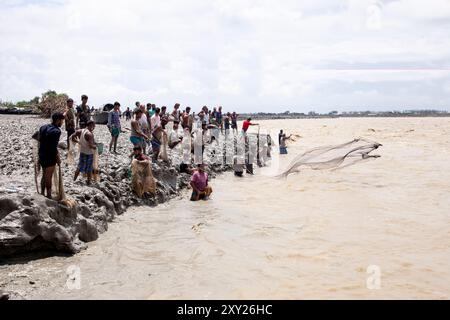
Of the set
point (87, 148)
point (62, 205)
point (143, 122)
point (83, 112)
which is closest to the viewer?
point (62, 205)

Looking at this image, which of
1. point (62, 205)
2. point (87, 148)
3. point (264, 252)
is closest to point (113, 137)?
A: point (87, 148)

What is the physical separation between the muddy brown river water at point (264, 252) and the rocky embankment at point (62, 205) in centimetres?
28

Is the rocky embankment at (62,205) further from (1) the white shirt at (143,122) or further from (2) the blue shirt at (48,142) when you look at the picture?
(1) the white shirt at (143,122)

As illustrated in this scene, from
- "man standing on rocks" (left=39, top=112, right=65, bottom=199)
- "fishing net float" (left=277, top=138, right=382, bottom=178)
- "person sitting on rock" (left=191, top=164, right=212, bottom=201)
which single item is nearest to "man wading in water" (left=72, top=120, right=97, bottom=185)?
"man standing on rocks" (left=39, top=112, right=65, bottom=199)

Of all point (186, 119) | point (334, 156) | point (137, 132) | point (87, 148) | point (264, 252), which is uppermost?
point (186, 119)

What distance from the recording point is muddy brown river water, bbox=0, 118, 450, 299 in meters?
6.17

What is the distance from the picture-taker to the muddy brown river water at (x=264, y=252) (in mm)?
6168

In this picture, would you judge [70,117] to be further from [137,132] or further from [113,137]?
[113,137]

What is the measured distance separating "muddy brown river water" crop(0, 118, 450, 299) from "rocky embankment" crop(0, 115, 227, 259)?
278 mm

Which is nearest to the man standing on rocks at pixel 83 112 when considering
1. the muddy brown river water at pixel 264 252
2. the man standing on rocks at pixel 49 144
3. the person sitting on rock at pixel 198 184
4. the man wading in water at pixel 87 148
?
the man wading in water at pixel 87 148

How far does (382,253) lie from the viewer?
7945 millimetres

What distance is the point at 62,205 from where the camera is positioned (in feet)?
24.7

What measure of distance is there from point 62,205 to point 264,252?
3.66 meters
